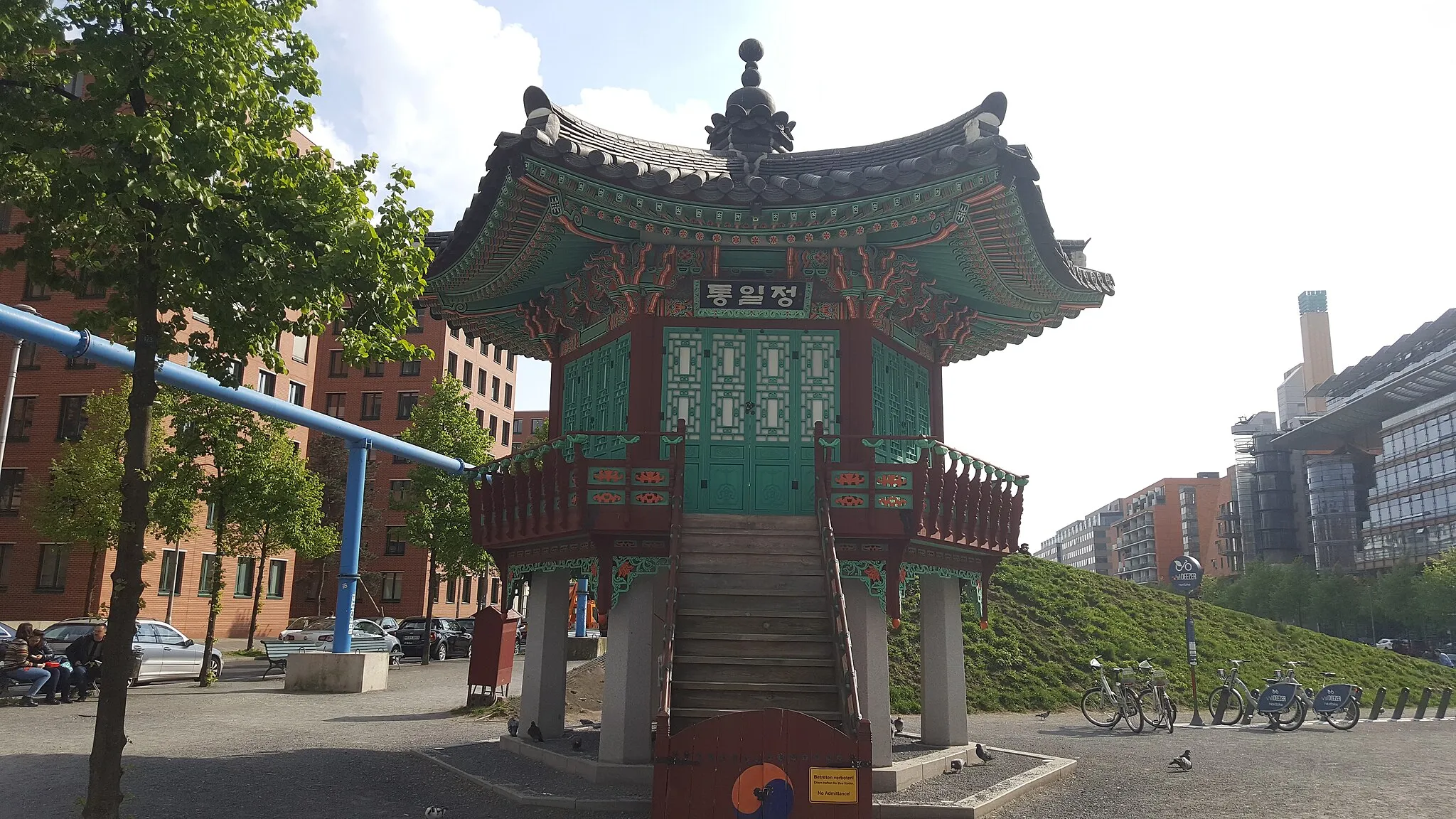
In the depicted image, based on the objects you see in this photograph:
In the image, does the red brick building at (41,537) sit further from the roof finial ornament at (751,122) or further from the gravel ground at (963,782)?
the gravel ground at (963,782)

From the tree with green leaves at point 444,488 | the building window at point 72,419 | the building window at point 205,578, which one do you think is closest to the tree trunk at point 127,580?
the tree with green leaves at point 444,488

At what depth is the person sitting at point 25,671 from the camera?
1897cm

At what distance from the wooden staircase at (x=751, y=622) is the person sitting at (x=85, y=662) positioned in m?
15.6

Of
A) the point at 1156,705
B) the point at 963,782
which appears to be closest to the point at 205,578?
the point at 1156,705

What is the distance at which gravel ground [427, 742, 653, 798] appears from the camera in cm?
1113

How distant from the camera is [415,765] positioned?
1348cm

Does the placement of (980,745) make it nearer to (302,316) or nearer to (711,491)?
(711,491)

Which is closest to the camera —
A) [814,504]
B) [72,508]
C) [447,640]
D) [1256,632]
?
[814,504]

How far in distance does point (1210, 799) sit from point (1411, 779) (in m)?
4.33

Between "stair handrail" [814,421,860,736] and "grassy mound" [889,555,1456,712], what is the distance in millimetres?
14391

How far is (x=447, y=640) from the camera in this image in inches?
1599

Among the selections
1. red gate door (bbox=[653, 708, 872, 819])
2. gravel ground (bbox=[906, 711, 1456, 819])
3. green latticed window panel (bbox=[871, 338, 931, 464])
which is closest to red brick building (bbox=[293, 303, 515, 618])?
gravel ground (bbox=[906, 711, 1456, 819])

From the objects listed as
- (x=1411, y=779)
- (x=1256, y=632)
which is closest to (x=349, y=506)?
(x=1411, y=779)

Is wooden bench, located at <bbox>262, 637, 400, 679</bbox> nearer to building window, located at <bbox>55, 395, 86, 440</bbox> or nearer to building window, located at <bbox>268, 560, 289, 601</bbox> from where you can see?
building window, located at <bbox>55, 395, 86, 440</bbox>
